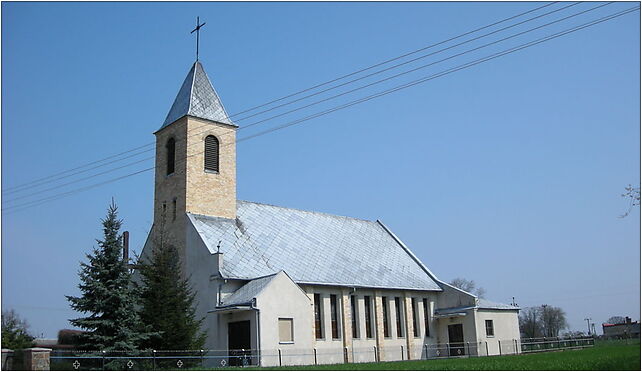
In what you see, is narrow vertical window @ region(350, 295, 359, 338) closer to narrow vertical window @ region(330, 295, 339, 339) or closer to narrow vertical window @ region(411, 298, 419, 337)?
narrow vertical window @ region(330, 295, 339, 339)

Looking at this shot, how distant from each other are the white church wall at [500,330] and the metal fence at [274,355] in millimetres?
79

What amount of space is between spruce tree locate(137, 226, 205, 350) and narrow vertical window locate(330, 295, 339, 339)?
335 inches

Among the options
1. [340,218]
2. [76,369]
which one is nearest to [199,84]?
[340,218]

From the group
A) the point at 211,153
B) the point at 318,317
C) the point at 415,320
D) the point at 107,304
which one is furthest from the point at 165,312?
the point at 415,320

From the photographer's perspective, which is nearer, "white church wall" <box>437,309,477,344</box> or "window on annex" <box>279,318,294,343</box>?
"window on annex" <box>279,318,294,343</box>

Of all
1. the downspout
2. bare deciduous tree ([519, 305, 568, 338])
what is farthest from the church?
bare deciduous tree ([519, 305, 568, 338])

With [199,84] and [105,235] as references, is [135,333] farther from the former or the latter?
[199,84]

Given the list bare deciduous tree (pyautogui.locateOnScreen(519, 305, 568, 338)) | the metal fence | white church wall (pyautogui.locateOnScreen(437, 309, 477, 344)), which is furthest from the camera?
bare deciduous tree (pyautogui.locateOnScreen(519, 305, 568, 338))

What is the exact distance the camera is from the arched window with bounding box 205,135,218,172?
3850 centimetres

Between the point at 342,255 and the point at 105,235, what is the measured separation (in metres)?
17.1

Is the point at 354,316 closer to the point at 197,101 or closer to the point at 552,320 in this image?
the point at 197,101

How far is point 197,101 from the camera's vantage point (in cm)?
3944

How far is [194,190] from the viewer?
121ft

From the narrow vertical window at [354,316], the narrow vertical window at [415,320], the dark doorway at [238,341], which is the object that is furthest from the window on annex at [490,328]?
the dark doorway at [238,341]
